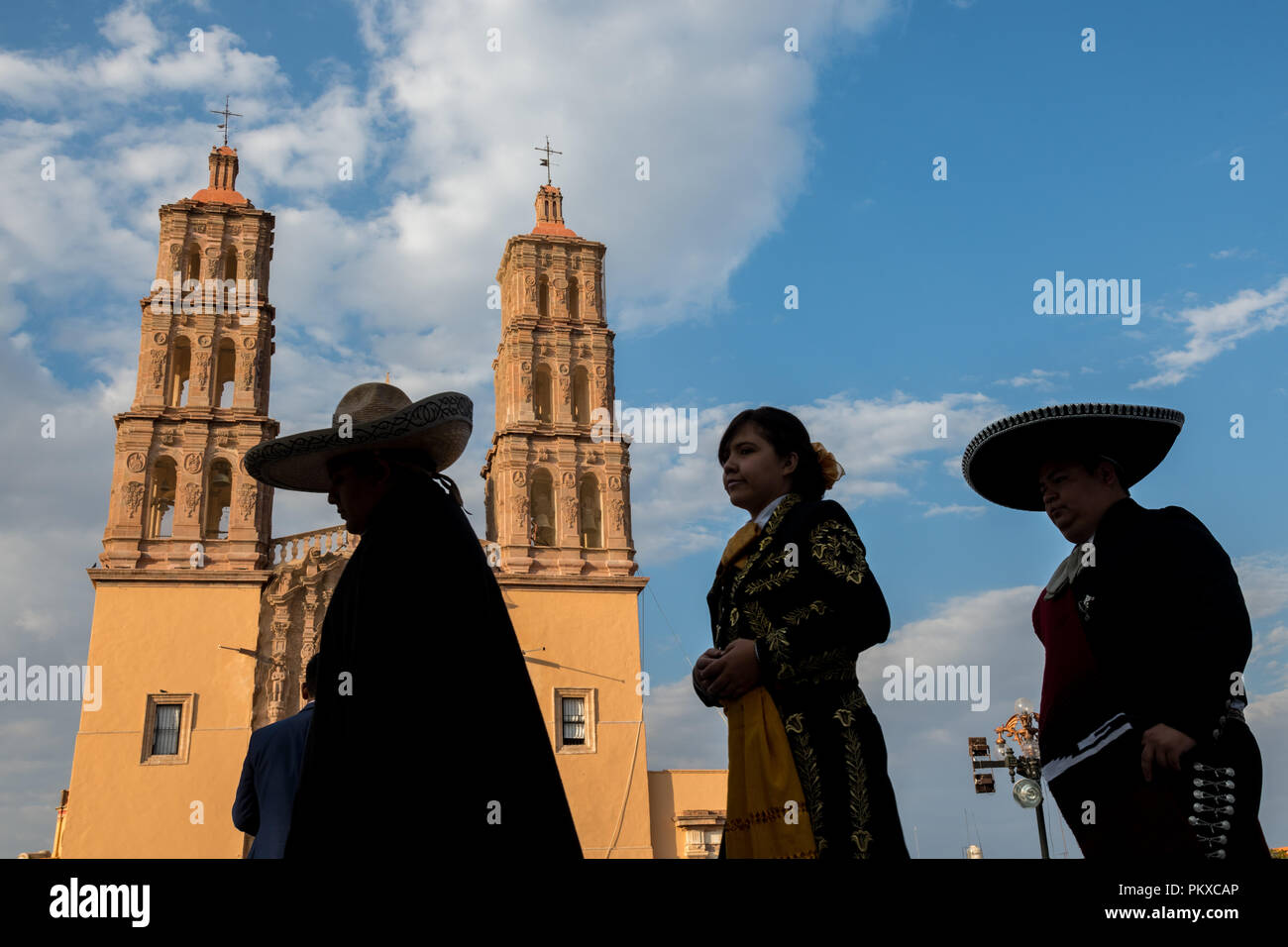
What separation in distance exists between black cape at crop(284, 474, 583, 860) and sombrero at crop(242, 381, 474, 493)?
0.42m

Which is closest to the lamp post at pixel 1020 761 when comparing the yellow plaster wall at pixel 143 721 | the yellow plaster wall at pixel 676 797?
the yellow plaster wall at pixel 676 797

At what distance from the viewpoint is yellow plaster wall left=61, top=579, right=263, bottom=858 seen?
66.0 feet

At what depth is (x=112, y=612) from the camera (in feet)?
71.1

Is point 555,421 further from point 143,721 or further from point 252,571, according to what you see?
point 143,721

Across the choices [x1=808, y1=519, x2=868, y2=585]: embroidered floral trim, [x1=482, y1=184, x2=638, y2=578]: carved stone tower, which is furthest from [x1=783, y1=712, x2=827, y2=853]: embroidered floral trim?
[x1=482, y1=184, x2=638, y2=578]: carved stone tower

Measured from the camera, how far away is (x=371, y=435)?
3275mm

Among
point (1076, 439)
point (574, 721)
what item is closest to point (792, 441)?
point (1076, 439)

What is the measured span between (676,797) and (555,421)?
934 centimetres

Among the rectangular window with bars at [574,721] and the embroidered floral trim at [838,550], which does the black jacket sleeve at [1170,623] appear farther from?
the rectangular window with bars at [574,721]

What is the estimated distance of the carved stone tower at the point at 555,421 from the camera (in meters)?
24.8

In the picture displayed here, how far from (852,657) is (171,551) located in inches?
874
